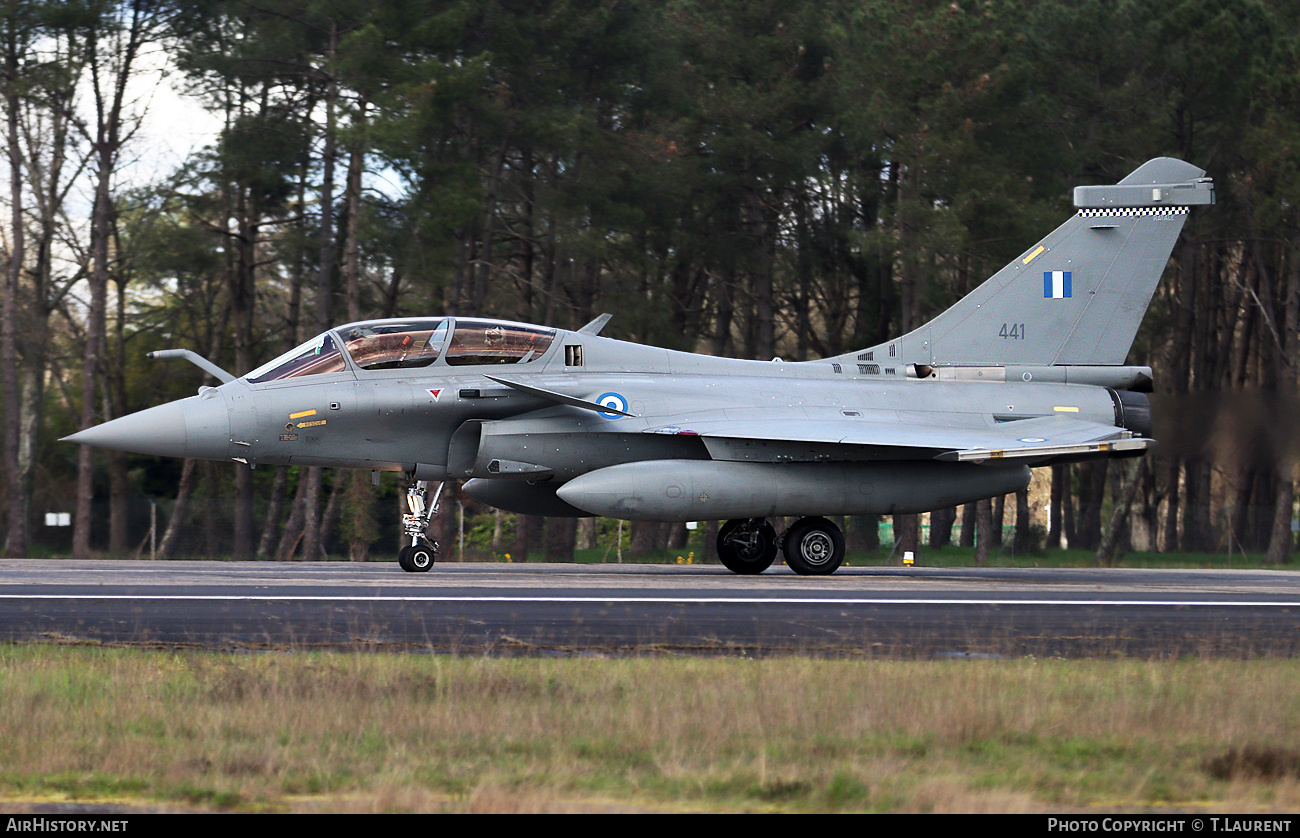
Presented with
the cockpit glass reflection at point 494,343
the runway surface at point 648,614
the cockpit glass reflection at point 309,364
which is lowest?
the runway surface at point 648,614

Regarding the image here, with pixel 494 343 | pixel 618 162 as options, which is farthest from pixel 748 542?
pixel 618 162

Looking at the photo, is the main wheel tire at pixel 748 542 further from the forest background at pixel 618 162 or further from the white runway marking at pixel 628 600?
the forest background at pixel 618 162

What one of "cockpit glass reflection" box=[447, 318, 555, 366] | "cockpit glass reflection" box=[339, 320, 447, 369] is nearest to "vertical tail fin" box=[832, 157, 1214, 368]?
"cockpit glass reflection" box=[447, 318, 555, 366]

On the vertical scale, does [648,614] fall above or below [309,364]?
below

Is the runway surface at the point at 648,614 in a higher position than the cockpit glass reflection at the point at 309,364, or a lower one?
lower

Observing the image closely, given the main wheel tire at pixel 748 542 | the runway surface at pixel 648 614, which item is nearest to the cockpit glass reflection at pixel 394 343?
the runway surface at pixel 648 614

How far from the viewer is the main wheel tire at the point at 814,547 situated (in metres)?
16.9

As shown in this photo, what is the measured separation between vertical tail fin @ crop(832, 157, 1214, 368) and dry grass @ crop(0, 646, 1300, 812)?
10.4 meters

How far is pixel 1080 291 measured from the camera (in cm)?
1836

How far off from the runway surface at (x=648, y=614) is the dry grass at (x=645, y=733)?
1.01m

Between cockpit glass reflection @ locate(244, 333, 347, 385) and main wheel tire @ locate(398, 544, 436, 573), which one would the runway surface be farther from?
cockpit glass reflection @ locate(244, 333, 347, 385)

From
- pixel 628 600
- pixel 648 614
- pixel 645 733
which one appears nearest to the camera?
pixel 645 733

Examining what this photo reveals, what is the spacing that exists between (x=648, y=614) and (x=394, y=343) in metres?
6.28

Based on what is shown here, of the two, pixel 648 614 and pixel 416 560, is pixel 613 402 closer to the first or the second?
pixel 416 560
